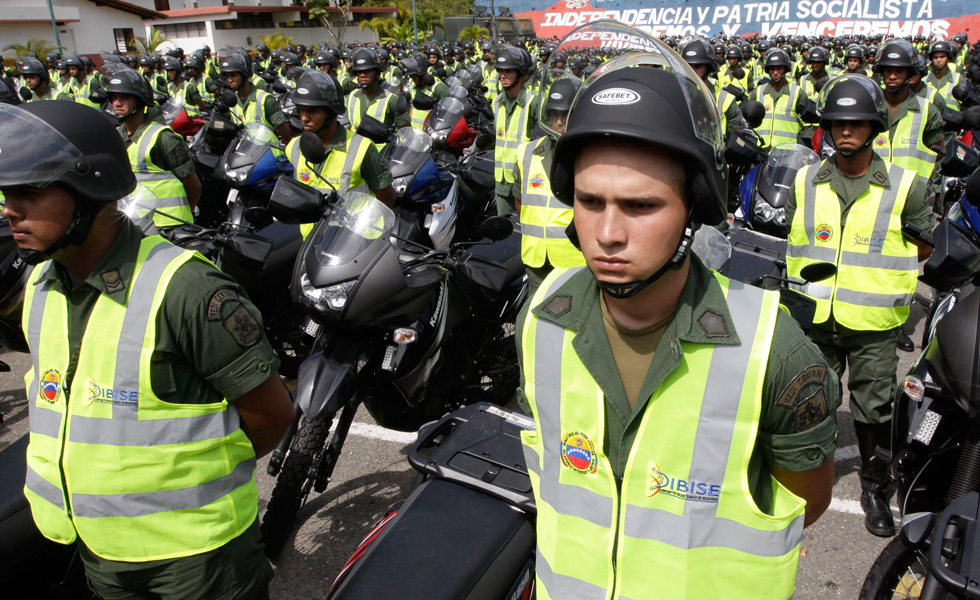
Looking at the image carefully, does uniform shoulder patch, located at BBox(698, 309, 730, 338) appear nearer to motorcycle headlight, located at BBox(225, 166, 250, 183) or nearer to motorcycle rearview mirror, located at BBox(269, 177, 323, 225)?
motorcycle rearview mirror, located at BBox(269, 177, 323, 225)

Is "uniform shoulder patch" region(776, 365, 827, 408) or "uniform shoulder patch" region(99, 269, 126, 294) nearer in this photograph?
"uniform shoulder patch" region(776, 365, 827, 408)

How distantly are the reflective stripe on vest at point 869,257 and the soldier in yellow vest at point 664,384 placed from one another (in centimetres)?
222

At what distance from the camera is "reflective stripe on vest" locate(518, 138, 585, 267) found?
4258 millimetres

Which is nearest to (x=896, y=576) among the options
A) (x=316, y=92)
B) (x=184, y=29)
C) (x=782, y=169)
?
(x=782, y=169)

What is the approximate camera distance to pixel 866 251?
357 cm

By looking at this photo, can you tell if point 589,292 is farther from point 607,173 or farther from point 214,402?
point 214,402

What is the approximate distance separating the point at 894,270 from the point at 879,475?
3.35ft

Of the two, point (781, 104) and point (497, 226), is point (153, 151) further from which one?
point (781, 104)

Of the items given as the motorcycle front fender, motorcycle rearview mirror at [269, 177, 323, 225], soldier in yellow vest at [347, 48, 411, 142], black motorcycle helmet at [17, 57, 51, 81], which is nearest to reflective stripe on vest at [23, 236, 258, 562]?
the motorcycle front fender

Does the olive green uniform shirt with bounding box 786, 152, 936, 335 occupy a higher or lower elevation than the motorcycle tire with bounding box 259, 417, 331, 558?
higher

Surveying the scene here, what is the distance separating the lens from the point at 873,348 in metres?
3.63

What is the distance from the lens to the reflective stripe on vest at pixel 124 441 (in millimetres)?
1922

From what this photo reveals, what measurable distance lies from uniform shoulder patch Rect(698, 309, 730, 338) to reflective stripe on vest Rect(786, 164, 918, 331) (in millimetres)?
2453

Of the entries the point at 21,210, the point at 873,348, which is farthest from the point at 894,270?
the point at 21,210
